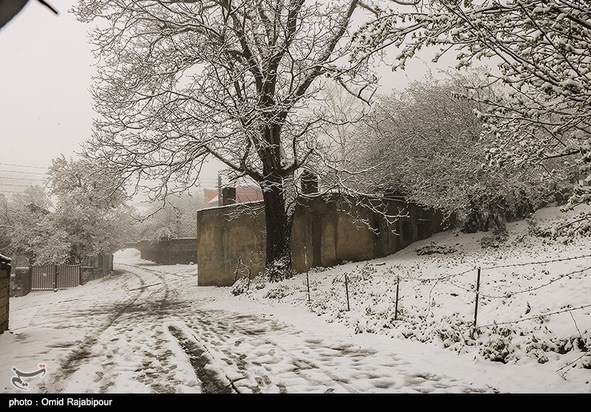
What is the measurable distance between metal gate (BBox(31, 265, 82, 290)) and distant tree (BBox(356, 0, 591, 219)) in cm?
2785

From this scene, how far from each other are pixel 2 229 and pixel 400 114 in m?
33.2

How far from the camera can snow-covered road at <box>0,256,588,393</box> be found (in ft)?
15.2

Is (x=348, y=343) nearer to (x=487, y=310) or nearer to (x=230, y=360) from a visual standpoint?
(x=230, y=360)

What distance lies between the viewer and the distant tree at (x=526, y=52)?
3.70 metres

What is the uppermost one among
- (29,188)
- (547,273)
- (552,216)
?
(29,188)

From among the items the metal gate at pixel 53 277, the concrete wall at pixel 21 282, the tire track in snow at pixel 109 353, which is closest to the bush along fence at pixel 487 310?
the tire track in snow at pixel 109 353

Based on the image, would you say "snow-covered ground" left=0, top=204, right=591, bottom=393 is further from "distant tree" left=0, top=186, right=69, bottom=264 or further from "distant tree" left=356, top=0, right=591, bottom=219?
"distant tree" left=0, top=186, right=69, bottom=264

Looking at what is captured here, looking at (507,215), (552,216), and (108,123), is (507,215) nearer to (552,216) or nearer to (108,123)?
(552,216)

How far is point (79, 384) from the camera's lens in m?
4.88

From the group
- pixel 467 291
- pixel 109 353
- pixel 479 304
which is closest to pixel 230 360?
pixel 109 353

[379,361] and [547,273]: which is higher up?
[547,273]

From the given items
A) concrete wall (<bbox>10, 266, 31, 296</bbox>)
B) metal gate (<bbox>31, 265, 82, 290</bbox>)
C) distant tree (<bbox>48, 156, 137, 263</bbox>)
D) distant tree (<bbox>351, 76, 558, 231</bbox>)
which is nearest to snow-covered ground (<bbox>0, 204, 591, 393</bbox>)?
distant tree (<bbox>351, 76, 558, 231</bbox>)

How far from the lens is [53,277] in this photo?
24.6 m
